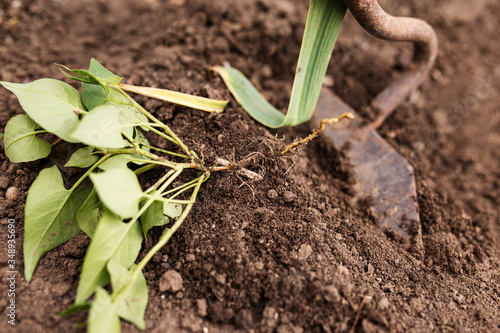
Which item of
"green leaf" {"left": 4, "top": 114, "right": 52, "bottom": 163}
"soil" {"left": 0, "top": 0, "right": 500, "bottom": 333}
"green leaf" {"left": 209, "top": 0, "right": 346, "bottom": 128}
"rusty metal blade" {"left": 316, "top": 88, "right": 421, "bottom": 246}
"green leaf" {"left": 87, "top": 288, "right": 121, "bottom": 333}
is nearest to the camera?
"green leaf" {"left": 87, "top": 288, "right": 121, "bottom": 333}

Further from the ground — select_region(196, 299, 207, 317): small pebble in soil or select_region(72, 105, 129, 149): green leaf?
select_region(72, 105, 129, 149): green leaf

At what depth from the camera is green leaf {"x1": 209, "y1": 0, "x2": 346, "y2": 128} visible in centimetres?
135

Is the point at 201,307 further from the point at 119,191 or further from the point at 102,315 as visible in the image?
the point at 119,191

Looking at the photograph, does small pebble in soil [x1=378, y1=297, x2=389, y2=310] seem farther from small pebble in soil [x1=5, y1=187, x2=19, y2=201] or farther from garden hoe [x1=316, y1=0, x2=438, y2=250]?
small pebble in soil [x1=5, y1=187, x2=19, y2=201]

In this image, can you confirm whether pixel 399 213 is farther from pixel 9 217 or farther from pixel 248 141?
pixel 9 217

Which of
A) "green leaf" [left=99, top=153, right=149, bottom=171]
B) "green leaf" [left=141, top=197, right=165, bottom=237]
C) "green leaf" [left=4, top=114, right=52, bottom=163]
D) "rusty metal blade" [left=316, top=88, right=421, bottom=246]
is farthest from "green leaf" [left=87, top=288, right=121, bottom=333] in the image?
"rusty metal blade" [left=316, top=88, right=421, bottom=246]

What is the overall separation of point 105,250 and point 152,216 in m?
0.17

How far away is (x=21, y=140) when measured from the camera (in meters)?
1.18

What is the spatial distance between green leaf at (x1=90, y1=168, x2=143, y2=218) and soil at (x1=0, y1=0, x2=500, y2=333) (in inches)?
9.8

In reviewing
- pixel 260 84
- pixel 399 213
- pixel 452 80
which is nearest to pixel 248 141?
pixel 260 84

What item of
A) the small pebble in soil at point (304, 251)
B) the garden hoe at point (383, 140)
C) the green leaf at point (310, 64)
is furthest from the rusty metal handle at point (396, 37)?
the small pebble in soil at point (304, 251)

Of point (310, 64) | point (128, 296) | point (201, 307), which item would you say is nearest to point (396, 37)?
point (310, 64)

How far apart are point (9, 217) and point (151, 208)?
0.57 m

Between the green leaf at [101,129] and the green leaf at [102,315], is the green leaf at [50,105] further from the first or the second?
the green leaf at [102,315]
